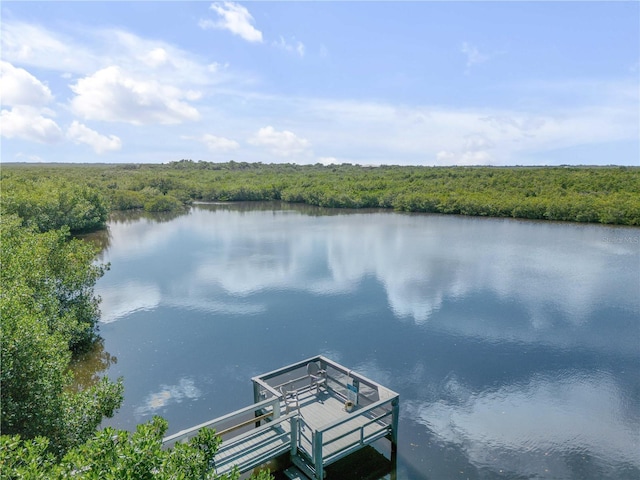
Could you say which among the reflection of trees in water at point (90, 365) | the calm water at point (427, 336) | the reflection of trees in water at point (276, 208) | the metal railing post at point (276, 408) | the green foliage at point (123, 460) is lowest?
the reflection of trees in water at point (90, 365)

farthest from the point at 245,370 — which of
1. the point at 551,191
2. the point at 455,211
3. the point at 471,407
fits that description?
the point at 551,191

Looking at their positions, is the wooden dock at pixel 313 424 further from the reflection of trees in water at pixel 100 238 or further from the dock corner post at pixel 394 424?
the reflection of trees in water at pixel 100 238

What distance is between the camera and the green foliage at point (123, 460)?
13.3 ft

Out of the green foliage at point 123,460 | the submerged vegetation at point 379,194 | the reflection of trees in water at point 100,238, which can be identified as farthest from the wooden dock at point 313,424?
the reflection of trees in water at point 100,238

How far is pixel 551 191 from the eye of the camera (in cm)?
4838

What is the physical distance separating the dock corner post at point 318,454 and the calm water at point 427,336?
202 centimetres

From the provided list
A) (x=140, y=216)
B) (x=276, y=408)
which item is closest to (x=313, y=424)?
(x=276, y=408)

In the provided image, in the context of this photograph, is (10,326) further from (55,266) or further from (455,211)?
(455,211)

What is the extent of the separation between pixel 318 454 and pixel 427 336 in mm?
8529

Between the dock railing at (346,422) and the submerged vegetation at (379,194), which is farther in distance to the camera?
the submerged vegetation at (379,194)

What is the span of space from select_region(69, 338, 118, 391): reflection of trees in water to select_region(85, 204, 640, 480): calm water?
0.13 m

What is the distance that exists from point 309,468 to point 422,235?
28.8 m

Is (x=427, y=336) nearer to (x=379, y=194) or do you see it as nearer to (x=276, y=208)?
(x=379, y=194)

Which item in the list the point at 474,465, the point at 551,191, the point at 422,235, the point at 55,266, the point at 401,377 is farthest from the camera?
the point at 551,191
